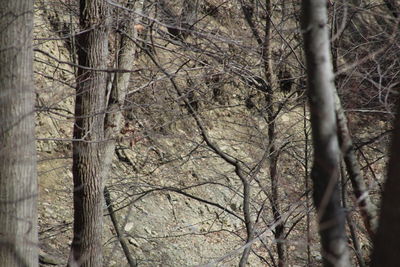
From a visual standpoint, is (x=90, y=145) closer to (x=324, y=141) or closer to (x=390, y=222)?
(x=324, y=141)

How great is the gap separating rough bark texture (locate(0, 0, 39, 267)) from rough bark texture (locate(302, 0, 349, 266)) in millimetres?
2570

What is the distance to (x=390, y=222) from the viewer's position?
2.48m

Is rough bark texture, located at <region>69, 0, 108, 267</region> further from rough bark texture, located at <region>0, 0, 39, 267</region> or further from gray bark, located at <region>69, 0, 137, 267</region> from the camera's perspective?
rough bark texture, located at <region>0, 0, 39, 267</region>

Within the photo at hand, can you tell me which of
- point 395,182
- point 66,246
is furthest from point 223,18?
point 395,182

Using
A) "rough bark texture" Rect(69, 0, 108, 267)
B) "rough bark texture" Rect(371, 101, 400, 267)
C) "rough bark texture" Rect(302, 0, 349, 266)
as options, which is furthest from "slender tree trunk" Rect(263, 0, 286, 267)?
"rough bark texture" Rect(371, 101, 400, 267)

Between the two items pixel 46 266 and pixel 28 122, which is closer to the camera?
pixel 28 122

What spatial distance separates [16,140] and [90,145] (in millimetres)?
1924

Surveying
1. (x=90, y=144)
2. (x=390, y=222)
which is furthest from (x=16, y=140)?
(x=390, y=222)

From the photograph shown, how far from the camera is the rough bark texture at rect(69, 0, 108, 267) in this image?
672cm

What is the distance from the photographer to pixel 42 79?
425 inches

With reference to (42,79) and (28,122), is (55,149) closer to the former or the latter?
(42,79)

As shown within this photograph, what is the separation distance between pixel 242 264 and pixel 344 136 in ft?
14.0

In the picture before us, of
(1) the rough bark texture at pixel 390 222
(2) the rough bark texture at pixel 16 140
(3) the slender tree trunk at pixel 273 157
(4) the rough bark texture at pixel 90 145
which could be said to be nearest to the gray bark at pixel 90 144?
(4) the rough bark texture at pixel 90 145

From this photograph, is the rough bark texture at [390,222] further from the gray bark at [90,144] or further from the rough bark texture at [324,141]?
the gray bark at [90,144]
